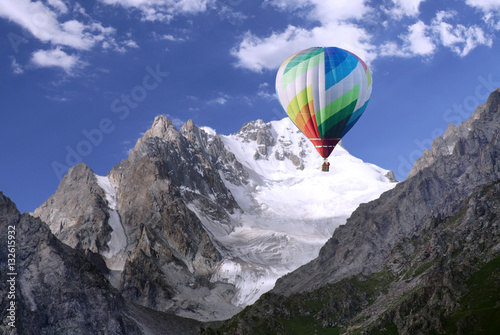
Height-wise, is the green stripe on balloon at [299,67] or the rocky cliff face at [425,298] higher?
the green stripe on balloon at [299,67]

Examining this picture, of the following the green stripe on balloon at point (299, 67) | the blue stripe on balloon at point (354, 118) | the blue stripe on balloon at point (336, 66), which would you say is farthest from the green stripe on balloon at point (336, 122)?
the green stripe on balloon at point (299, 67)

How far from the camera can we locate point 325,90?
126 meters

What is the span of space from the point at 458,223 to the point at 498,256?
43317 mm

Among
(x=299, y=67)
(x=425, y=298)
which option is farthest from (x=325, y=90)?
(x=425, y=298)

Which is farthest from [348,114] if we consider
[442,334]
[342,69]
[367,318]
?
[367,318]

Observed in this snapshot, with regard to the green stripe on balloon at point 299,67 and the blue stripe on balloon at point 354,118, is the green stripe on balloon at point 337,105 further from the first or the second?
the green stripe on balloon at point 299,67

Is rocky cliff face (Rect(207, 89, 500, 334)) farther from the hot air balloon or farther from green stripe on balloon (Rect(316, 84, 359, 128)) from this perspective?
green stripe on balloon (Rect(316, 84, 359, 128))

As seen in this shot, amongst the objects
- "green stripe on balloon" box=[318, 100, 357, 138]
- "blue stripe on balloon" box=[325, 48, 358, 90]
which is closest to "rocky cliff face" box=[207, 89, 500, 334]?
"green stripe on balloon" box=[318, 100, 357, 138]

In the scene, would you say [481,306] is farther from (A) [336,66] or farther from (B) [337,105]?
(A) [336,66]

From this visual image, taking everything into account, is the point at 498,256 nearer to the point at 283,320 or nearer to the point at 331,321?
the point at 331,321

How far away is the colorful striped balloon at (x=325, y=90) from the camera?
127m

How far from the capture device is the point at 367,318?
16725 cm

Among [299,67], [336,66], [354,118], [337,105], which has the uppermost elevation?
[299,67]

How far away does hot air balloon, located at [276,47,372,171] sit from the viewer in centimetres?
12669
